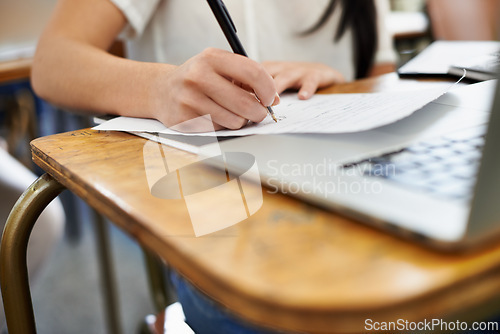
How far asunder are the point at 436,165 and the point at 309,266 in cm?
10

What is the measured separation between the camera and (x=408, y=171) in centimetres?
21

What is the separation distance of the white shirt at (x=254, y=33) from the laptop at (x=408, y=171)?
42cm

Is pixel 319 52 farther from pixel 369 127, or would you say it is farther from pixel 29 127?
pixel 29 127

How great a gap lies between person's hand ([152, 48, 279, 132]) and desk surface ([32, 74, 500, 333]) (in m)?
0.13

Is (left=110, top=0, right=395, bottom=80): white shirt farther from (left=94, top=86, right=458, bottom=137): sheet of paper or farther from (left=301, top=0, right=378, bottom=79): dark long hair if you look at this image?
(left=94, top=86, right=458, bottom=137): sheet of paper

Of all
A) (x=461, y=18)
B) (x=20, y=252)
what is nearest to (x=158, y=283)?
(x=20, y=252)

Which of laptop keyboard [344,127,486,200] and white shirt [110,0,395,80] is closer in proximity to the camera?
laptop keyboard [344,127,486,200]

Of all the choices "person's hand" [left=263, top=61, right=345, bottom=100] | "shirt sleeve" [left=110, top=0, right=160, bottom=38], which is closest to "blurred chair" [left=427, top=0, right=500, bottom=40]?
"person's hand" [left=263, top=61, right=345, bottom=100]

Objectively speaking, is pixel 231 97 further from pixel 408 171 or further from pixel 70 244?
pixel 70 244

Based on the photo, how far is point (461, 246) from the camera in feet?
0.51

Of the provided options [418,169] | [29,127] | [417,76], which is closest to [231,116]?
[418,169]

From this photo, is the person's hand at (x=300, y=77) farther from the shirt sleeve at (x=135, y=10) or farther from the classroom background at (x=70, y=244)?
the classroom background at (x=70, y=244)

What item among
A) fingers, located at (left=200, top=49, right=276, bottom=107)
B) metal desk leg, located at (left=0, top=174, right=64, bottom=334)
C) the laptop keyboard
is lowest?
metal desk leg, located at (left=0, top=174, right=64, bottom=334)

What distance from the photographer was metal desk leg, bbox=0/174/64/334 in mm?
353
